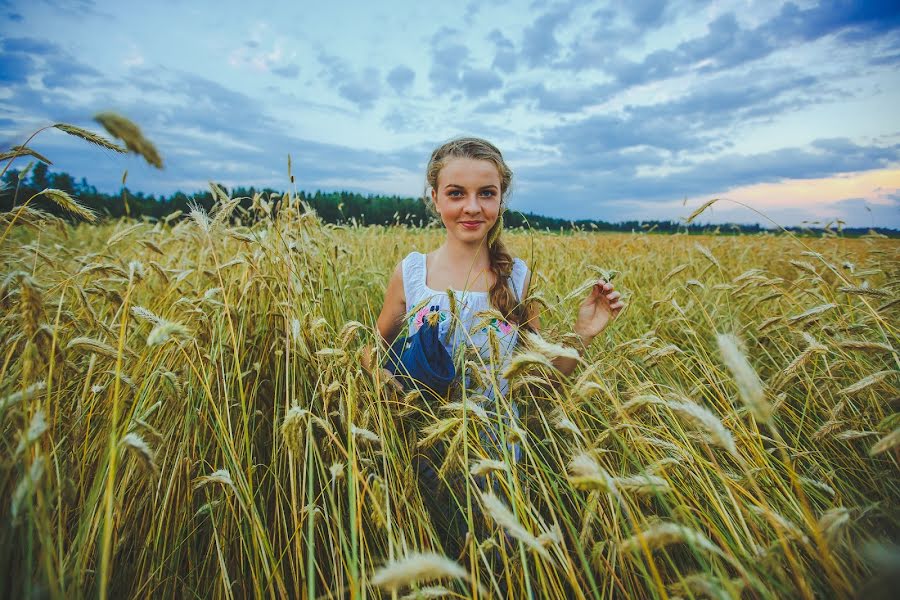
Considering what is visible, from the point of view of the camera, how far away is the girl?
6.43ft

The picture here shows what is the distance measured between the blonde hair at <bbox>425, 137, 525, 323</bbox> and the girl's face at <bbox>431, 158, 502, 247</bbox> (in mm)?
51

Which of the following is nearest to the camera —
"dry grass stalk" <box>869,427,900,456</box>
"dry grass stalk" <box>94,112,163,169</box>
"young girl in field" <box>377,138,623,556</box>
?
"dry grass stalk" <box>869,427,900,456</box>

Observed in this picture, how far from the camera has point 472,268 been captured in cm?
212

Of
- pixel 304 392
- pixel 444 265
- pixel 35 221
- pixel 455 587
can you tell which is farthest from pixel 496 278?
pixel 35 221

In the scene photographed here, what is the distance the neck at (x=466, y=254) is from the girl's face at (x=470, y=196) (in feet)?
0.31

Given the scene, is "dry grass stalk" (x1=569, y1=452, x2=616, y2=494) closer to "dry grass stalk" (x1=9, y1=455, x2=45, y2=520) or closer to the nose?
"dry grass stalk" (x1=9, y1=455, x2=45, y2=520)

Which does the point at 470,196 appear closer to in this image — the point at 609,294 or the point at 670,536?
the point at 609,294

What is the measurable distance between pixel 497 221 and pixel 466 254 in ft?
0.83

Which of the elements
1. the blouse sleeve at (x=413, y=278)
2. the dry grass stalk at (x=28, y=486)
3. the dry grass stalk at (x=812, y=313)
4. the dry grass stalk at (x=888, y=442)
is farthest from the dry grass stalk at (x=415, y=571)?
the blouse sleeve at (x=413, y=278)

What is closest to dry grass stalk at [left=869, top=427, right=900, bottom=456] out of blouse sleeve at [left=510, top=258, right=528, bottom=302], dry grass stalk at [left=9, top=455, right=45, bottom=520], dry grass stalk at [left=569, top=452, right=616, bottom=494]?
dry grass stalk at [left=569, top=452, right=616, bottom=494]

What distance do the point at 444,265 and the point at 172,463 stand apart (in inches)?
60.4

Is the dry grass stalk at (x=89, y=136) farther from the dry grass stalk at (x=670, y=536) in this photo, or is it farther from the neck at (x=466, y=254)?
the dry grass stalk at (x=670, y=536)

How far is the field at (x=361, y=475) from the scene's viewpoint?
0.85 metres

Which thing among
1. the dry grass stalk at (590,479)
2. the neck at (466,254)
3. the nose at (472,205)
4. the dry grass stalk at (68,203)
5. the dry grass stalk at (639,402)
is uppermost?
the nose at (472,205)
